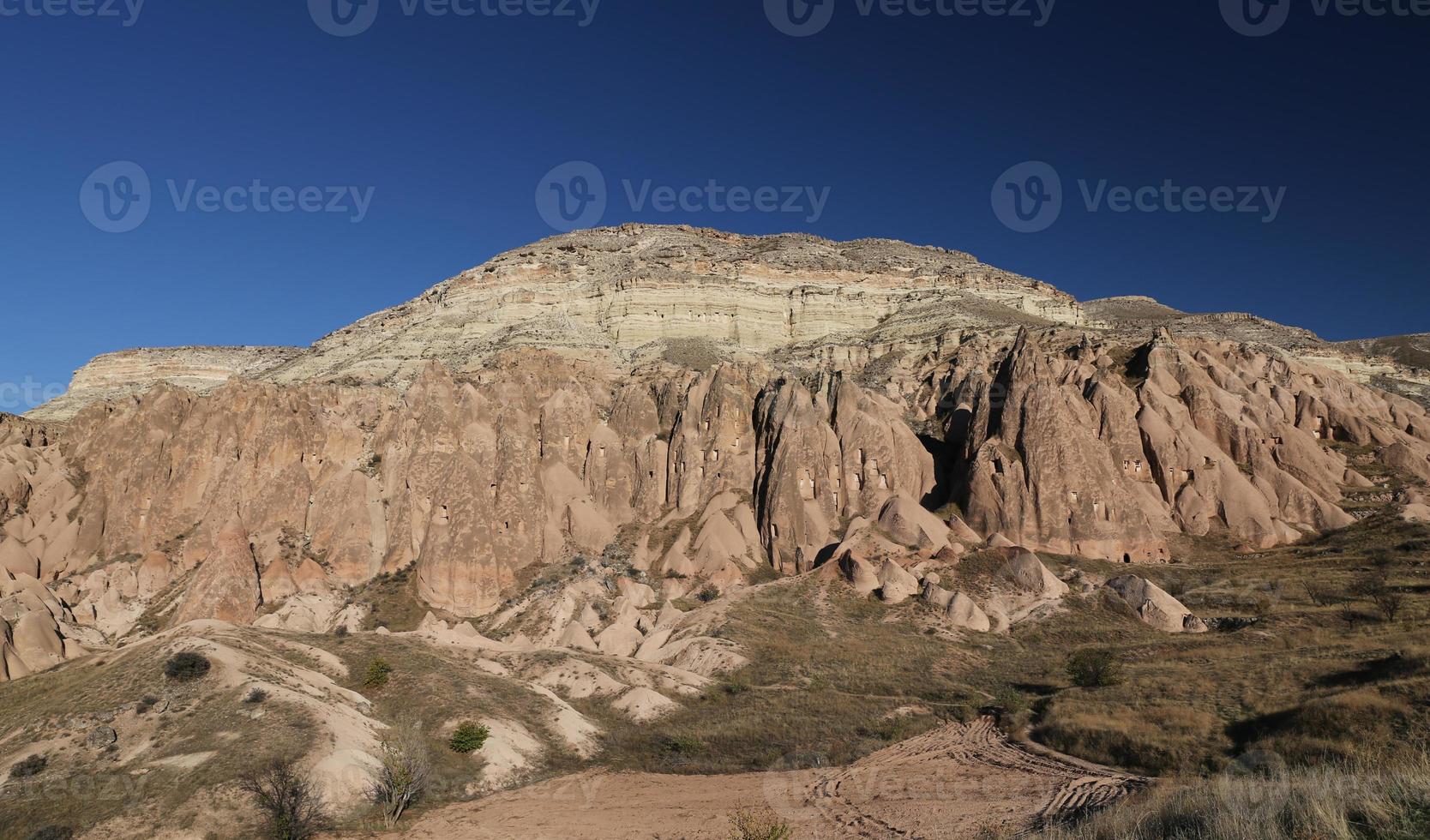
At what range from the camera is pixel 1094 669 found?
30516mm

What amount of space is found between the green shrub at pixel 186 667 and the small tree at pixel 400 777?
25.9 ft

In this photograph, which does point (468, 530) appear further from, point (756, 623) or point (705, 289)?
point (705, 289)

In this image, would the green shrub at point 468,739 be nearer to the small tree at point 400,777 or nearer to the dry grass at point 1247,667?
the small tree at point 400,777

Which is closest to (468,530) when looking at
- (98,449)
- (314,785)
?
(314,785)

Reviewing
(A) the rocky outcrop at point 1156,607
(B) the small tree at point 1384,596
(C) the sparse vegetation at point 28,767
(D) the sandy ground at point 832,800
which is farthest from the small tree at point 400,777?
(B) the small tree at point 1384,596

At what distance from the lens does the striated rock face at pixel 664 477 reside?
46656mm

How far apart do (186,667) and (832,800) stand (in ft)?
77.9

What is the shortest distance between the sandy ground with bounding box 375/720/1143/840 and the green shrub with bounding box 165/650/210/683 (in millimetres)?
11804

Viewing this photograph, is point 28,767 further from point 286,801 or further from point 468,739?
point 468,739

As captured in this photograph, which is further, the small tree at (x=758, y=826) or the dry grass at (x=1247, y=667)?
the dry grass at (x=1247, y=667)

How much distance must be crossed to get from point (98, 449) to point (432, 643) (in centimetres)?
4012

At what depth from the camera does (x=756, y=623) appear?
4034 cm

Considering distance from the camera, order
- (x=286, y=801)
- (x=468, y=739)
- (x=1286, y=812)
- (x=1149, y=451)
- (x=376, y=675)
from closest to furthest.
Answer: (x=1286, y=812) < (x=286, y=801) < (x=468, y=739) < (x=376, y=675) < (x=1149, y=451)

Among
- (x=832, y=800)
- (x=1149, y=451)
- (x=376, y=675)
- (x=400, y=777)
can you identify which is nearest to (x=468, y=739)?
(x=400, y=777)
